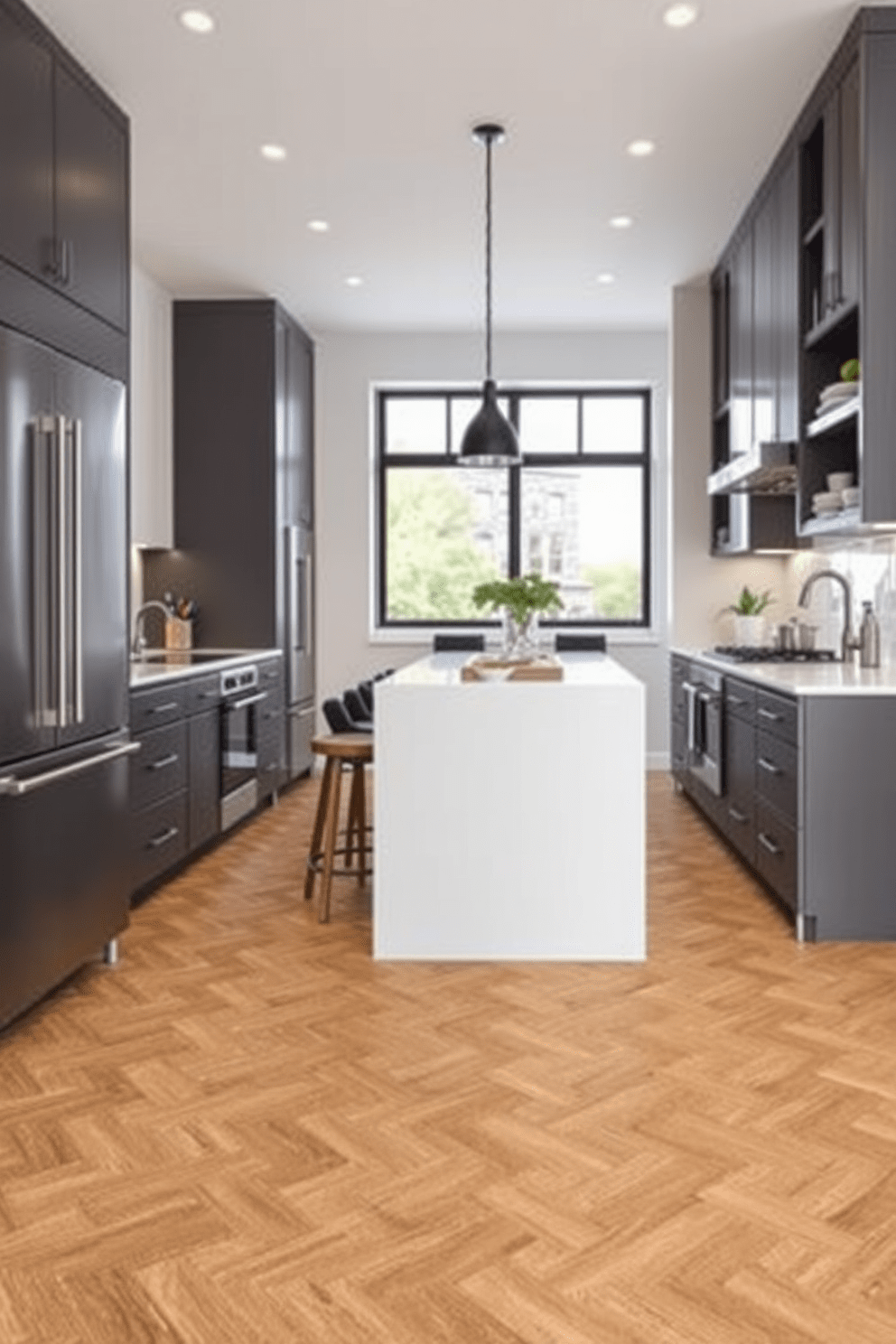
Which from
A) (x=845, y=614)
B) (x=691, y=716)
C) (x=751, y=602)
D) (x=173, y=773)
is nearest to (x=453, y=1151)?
(x=173, y=773)

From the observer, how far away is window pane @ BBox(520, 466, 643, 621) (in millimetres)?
8289

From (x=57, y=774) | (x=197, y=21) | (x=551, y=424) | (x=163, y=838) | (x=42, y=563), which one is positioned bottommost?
(x=163, y=838)

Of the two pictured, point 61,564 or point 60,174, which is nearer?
point 61,564

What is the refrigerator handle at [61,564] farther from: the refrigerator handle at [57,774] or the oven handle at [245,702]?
the oven handle at [245,702]

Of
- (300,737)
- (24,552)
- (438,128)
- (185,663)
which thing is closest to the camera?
(24,552)

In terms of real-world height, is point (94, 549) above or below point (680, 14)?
below

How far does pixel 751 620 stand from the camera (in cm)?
667

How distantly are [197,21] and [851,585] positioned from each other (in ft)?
11.6

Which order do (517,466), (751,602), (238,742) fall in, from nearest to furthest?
(238,742), (751,602), (517,466)

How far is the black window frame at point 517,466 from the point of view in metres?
8.23

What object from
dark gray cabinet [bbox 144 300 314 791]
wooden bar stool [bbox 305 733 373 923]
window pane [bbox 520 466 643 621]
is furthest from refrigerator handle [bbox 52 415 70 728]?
window pane [bbox 520 466 643 621]

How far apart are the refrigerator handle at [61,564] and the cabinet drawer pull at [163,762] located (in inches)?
54.5

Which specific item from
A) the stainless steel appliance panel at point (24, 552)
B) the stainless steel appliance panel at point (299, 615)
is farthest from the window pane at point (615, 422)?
the stainless steel appliance panel at point (24, 552)

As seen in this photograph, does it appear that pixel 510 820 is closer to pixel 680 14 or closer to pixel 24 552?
pixel 24 552
